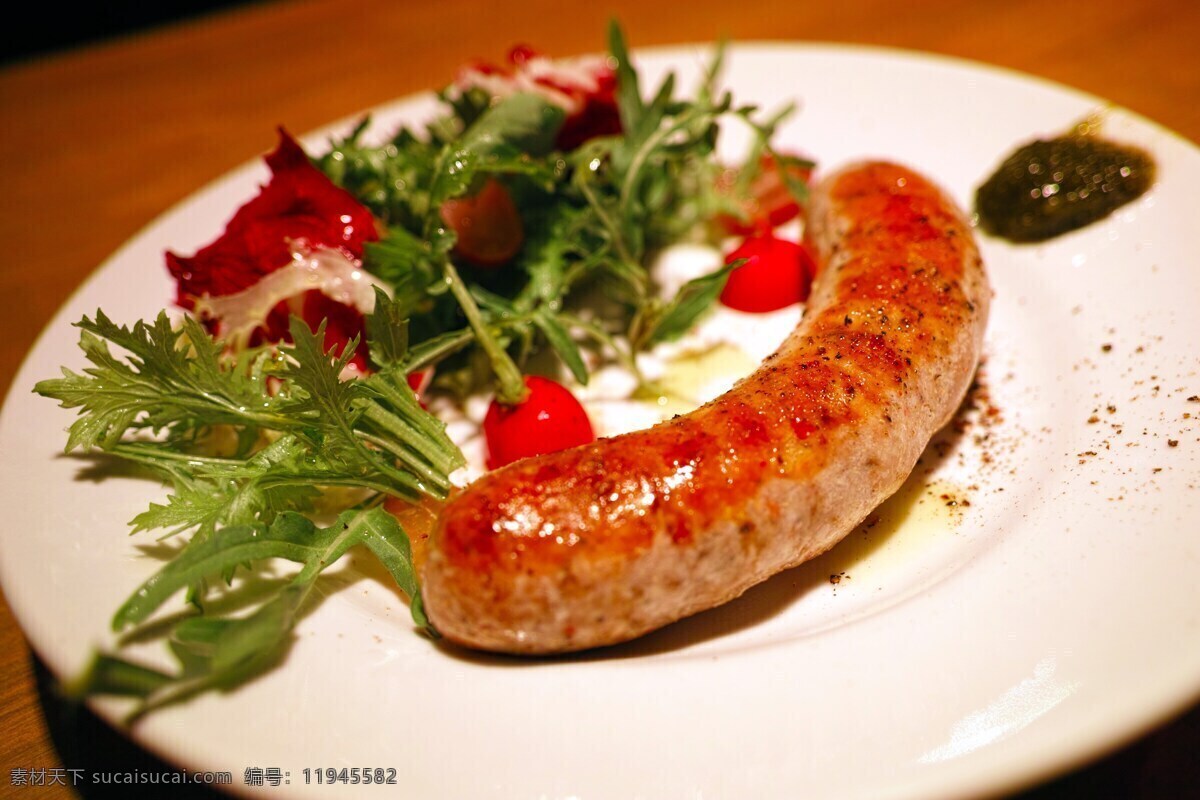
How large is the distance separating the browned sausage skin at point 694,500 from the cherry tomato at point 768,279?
90 cm

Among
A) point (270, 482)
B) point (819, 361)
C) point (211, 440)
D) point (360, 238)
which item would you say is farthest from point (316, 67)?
point (819, 361)

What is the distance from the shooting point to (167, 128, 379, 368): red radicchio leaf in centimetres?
265

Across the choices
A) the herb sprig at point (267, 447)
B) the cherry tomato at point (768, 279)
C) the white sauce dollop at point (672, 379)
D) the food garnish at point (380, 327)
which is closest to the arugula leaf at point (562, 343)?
the food garnish at point (380, 327)

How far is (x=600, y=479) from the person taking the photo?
179 centimetres

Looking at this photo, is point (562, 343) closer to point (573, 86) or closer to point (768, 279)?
point (768, 279)

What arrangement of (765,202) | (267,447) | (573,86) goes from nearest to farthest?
(267,447) → (573,86) → (765,202)

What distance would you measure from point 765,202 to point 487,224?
121 cm

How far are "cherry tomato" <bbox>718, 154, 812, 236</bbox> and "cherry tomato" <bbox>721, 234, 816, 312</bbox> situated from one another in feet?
1.19

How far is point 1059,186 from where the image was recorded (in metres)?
2.94

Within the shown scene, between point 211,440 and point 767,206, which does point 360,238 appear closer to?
point 211,440

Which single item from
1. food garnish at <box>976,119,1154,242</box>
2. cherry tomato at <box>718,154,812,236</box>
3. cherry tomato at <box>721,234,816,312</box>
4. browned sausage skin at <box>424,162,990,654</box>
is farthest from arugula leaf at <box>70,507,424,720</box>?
food garnish at <box>976,119,1154,242</box>

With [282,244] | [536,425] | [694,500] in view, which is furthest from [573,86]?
[694,500]

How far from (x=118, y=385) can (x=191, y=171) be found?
9.41 ft

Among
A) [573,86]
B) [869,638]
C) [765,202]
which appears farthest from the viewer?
[765,202]
